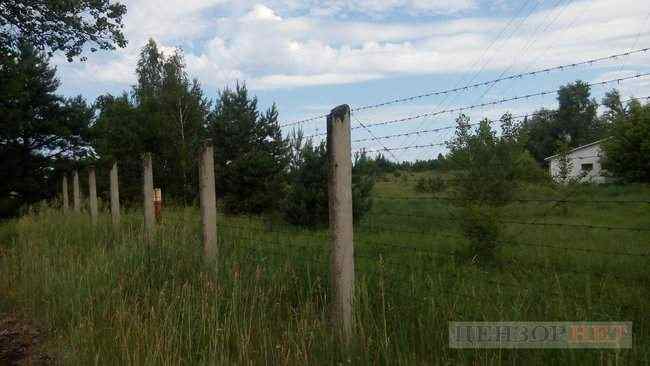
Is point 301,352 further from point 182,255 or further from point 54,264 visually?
point 54,264

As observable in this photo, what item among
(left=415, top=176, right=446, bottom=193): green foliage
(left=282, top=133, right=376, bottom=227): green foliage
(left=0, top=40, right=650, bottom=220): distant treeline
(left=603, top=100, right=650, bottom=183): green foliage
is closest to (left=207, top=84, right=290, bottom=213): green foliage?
(left=0, top=40, right=650, bottom=220): distant treeline

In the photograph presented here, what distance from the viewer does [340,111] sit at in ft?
12.7

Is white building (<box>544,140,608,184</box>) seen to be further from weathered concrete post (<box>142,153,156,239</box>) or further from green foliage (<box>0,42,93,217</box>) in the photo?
green foliage (<box>0,42,93,217</box>)

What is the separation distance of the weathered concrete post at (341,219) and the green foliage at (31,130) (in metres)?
12.9

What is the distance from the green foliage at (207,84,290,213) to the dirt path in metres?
14.0

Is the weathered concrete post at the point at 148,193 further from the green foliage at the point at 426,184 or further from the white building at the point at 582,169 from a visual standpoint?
the white building at the point at 582,169

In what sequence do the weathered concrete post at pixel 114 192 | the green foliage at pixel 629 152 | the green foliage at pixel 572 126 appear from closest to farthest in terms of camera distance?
the weathered concrete post at pixel 114 192, the green foliage at pixel 629 152, the green foliage at pixel 572 126

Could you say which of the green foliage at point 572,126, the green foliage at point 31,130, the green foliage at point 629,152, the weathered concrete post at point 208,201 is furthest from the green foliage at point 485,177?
the green foliage at point 572,126

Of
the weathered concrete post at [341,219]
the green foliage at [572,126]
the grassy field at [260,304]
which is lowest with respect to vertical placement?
the grassy field at [260,304]

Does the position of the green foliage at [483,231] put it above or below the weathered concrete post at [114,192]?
below

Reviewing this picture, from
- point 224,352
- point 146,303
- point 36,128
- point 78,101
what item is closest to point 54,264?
point 146,303

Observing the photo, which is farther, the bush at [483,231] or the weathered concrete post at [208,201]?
the bush at [483,231]

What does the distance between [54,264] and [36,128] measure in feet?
34.1

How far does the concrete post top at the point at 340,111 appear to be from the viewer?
152 inches
